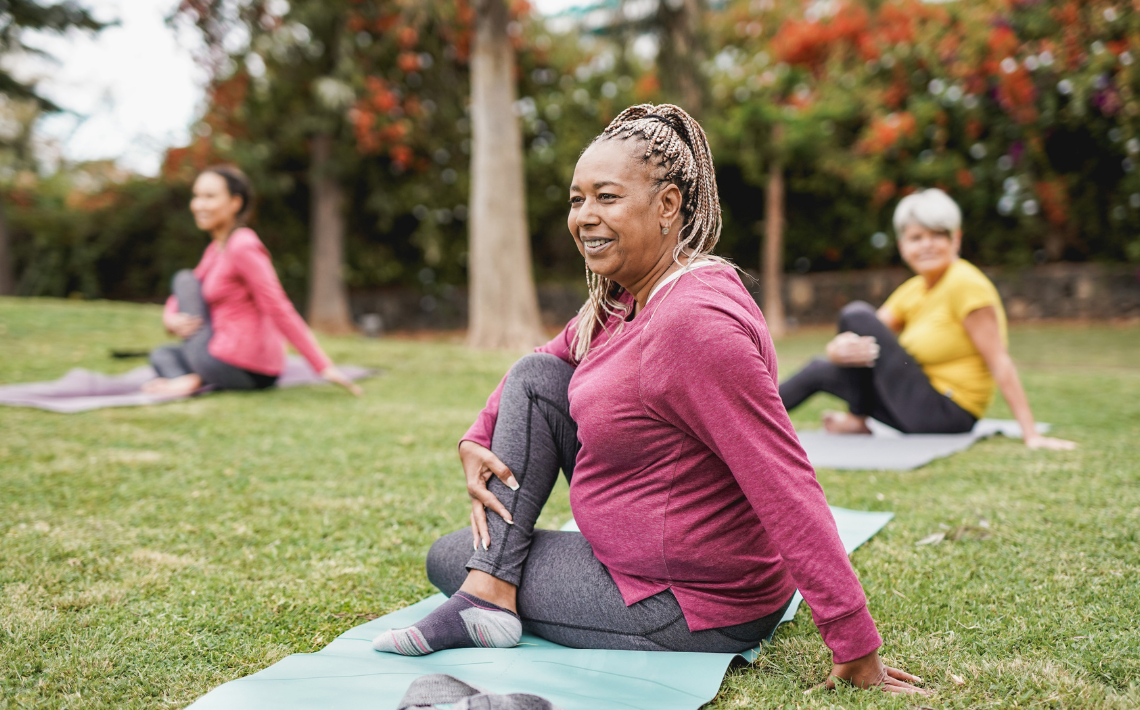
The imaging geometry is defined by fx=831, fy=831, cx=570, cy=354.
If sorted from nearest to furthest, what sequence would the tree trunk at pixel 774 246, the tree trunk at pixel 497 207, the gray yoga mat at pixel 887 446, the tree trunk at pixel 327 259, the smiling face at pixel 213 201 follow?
the gray yoga mat at pixel 887 446, the smiling face at pixel 213 201, the tree trunk at pixel 497 207, the tree trunk at pixel 774 246, the tree trunk at pixel 327 259

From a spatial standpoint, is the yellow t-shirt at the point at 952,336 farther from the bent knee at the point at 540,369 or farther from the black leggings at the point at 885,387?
the bent knee at the point at 540,369

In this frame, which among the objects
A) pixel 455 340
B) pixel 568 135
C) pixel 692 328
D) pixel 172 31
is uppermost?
pixel 172 31

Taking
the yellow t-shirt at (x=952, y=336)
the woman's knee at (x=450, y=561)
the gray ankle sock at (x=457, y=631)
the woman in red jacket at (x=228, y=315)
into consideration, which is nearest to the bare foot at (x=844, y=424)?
the yellow t-shirt at (x=952, y=336)

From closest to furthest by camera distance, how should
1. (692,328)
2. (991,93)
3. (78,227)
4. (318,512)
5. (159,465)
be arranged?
1. (692,328)
2. (318,512)
3. (159,465)
4. (991,93)
5. (78,227)

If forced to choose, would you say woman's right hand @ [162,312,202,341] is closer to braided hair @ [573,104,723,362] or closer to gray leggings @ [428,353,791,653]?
gray leggings @ [428,353,791,653]

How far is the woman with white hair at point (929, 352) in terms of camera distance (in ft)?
14.5

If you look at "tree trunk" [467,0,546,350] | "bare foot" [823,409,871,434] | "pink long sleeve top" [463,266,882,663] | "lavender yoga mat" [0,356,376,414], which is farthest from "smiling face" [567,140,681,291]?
"tree trunk" [467,0,546,350]

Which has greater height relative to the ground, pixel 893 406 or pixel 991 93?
pixel 991 93

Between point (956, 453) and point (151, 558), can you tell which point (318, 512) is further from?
point (956, 453)

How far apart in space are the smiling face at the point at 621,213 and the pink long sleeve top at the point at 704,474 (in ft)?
0.42

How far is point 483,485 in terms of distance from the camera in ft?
6.96

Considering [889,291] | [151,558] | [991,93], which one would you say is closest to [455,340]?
[889,291]

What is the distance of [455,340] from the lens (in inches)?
597

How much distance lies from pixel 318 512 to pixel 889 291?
13627 millimetres
